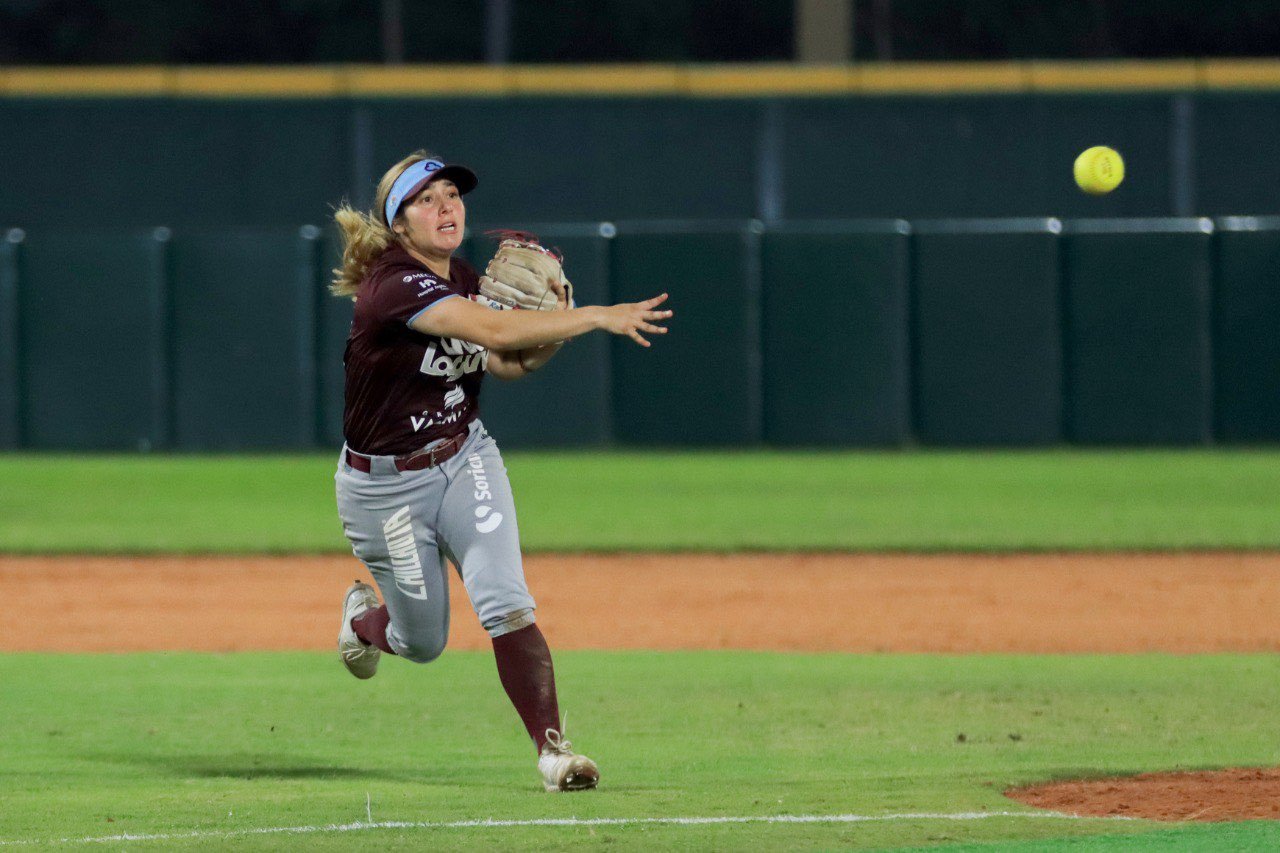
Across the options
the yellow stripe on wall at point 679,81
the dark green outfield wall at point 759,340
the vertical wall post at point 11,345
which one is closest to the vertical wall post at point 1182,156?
the yellow stripe on wall at point 679,81

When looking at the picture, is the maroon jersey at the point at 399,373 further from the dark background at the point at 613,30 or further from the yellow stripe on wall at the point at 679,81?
the dark background at the point at 613,30

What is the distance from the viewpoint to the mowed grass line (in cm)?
1231

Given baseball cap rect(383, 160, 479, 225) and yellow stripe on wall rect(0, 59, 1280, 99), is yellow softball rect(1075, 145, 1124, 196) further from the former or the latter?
yellow stripe on wall rect(0, 59, 1280, 99)

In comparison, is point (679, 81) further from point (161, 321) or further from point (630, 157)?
point (161, 321)

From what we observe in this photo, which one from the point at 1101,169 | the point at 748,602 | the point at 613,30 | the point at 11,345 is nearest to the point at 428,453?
the point at 748,602

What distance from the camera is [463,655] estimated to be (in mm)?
8320

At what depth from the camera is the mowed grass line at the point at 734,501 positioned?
1231cm

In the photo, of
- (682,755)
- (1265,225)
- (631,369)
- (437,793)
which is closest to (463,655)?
(682,755)

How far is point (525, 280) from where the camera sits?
18.2 ft

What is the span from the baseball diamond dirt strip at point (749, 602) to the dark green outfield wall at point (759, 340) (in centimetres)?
626

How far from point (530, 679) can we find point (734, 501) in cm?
929

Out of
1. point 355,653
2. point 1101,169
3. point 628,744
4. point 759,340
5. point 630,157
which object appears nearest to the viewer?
point 355,653

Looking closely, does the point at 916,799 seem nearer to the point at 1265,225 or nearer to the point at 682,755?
the point at 682,755

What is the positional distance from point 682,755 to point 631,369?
40.0 feet
